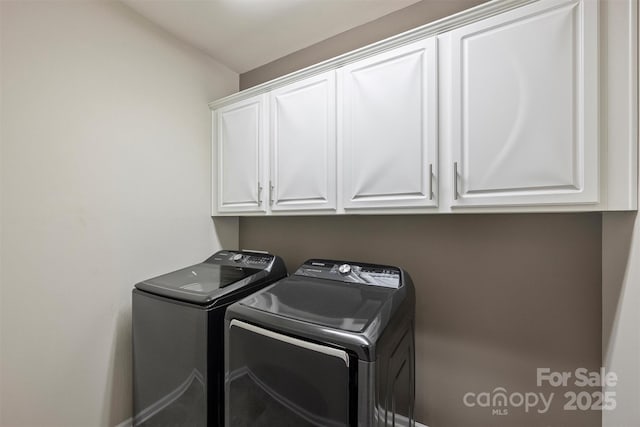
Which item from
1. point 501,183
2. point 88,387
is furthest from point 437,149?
point 88,387

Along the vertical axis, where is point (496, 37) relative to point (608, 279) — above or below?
above

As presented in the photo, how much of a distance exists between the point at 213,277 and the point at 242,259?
0.26m

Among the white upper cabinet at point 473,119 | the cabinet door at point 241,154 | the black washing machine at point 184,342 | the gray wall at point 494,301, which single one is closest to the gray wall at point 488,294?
the gray wall at point 494,301

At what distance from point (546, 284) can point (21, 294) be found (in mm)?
2362

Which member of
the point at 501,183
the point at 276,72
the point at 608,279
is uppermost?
the point at 276,72

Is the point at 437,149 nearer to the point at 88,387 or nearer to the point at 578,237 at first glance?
the point at 578,237

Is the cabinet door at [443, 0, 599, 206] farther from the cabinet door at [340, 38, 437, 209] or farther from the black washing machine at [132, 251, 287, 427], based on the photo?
the black washing machine at [132, 251, 287, 427]

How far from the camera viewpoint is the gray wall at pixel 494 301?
4.00 ft

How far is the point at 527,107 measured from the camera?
1.05 m

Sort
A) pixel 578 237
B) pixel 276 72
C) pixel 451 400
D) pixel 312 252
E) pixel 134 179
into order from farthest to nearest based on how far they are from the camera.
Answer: pixel 276 72 < pixel 312 252 < pixel 134 179 < pixel 451 400 < pixel 578 237

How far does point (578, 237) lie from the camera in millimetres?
1217

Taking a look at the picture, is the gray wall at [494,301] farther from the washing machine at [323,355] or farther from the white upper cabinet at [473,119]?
the white upper cabinet at [473,119]

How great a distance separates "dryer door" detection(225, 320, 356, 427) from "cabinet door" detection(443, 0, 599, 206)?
0.82 m

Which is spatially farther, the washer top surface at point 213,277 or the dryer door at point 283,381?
the washer top surface at point 213,277
